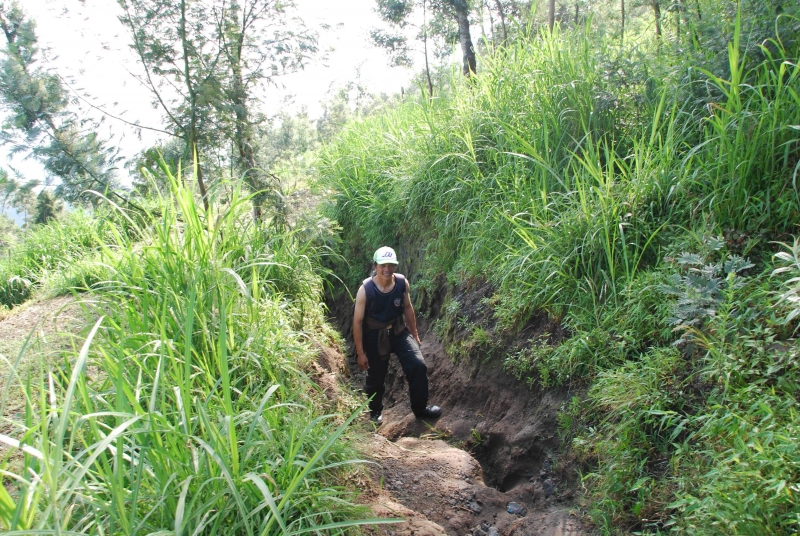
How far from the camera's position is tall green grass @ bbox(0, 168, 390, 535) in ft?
5.63

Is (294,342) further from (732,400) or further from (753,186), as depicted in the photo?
(753,186)

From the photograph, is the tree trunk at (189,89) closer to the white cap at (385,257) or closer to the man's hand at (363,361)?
the white cap at (385,257)

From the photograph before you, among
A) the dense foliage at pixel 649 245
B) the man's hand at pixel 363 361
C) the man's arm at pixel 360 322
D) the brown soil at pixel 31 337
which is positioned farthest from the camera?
the man's hand at pixel 363 361

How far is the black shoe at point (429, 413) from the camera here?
15.0ft

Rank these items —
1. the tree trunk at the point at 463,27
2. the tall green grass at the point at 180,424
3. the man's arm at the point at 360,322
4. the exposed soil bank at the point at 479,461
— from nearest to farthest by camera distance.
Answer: the tall green grass at the point at 180,424
the exposed soil bank at the point at 479,461
the man's arm at the point at 360,322
the tree trunk at the point at 463,27

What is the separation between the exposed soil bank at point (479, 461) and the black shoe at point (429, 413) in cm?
6

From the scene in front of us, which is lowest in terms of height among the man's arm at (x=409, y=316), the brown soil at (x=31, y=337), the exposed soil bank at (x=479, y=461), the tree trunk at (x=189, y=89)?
the exposed soil bank at (x=479, y=461)

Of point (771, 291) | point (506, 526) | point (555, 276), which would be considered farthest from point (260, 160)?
point (771, 291)

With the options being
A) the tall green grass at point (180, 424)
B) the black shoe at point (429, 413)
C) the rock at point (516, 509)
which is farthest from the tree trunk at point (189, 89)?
the rock at point (516, 509)

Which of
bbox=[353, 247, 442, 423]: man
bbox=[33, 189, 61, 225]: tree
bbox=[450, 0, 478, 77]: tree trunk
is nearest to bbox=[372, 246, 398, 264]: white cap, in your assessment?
bbox=[353, 247, 442, 423]: man

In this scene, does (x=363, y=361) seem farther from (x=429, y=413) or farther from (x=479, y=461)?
(x=479, y=461)

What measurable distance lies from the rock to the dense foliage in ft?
1.50

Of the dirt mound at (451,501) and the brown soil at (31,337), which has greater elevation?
the brown soil at (31,337)

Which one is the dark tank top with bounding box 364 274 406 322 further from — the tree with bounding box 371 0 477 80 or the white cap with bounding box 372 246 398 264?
the tree with bounding box 371 0 477 80
